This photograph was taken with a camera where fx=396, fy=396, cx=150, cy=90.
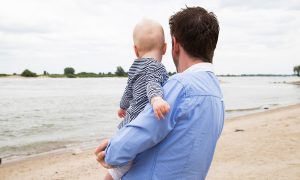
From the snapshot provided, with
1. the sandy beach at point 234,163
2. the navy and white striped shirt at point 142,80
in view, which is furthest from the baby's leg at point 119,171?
the sandy beach at point 234,163

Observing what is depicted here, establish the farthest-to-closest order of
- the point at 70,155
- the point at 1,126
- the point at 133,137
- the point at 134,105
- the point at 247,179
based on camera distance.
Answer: the point at 1,126 → the point at 70,155 → the point at 247,179 → the point at 134,105 → the point at 133,137

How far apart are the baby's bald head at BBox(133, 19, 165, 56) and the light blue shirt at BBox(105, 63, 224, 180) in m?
0.46

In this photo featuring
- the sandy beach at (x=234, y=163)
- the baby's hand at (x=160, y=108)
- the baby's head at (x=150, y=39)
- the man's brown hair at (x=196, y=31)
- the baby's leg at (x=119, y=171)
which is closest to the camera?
the baby's hand at (x=160, y=108)

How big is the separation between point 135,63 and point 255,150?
7843 millimetres

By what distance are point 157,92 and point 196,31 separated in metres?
0.34

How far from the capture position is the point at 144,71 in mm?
2148

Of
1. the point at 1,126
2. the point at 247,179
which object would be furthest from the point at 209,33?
the point at 1,126

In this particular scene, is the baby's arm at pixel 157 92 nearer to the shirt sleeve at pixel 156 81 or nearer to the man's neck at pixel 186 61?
the shirt sleeve at pixel 156 81

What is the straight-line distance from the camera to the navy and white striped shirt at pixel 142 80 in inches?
81.9

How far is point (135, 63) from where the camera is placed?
225cm

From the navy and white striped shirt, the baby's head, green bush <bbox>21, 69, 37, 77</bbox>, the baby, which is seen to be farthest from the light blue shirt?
green bush <bbox>21, 69, 37, 77</bbox>

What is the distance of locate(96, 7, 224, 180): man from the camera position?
1732mm

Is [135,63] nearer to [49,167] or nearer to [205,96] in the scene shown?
[205,96]

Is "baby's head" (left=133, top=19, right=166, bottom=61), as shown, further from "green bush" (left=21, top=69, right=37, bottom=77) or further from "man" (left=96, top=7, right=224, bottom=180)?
"green bush" (left=21, top=69, right=37, bottom=77)
